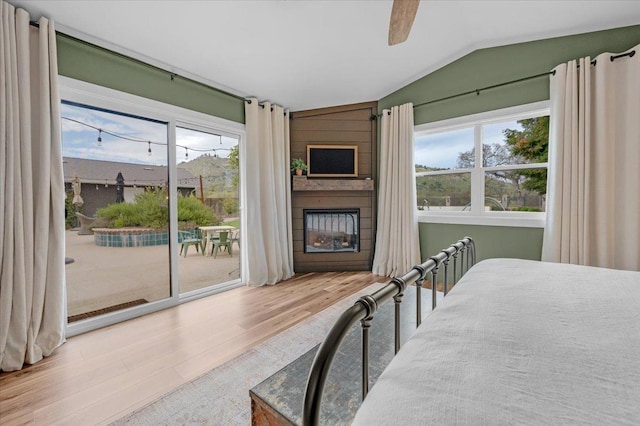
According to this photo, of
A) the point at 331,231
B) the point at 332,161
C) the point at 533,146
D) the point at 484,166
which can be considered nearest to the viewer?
the point at 533,146

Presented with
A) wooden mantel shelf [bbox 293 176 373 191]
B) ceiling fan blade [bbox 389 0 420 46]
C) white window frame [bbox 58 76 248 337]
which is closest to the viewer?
ceiling fan blade [bbox 389 0 420 46]

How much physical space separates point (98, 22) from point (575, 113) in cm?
408

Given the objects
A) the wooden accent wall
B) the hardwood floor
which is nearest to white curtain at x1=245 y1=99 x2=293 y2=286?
the wooden accent wall

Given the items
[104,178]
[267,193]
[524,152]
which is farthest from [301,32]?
[524,152]

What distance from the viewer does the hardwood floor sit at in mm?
1549

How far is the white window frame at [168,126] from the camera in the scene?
7.60 ft

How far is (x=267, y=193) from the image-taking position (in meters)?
3.71

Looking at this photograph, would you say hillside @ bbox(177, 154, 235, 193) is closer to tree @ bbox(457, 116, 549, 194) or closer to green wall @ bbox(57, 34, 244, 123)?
green wall @ bbox(57, 34, 244, 123)

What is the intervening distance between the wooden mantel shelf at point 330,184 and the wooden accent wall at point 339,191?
148 mm

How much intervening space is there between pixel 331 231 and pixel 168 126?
2.51m

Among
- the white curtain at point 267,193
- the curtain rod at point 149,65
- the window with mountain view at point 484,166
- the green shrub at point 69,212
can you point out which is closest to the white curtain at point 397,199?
the window with mountain view at point 484,166

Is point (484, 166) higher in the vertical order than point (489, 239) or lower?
higher

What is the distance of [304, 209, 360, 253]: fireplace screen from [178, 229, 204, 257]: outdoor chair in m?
1.48

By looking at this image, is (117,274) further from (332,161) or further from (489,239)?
(489,239)
